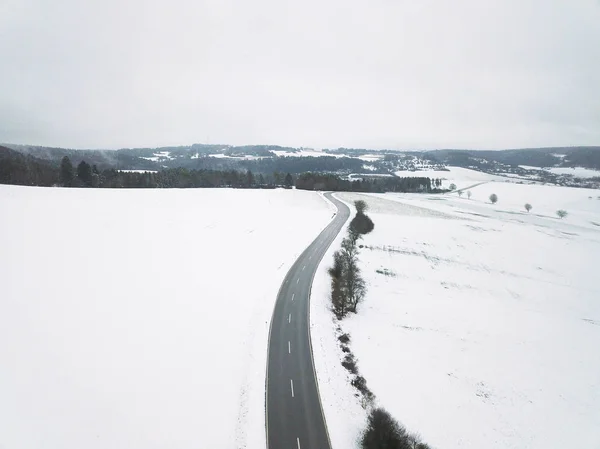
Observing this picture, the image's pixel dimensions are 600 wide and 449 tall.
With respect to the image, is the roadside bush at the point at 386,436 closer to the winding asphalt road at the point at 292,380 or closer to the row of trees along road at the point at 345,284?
the winding asphalt road at the point at 292,380

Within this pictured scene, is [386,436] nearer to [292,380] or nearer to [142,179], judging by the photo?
[292,380]

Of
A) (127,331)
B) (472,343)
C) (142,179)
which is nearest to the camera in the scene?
(127,331)

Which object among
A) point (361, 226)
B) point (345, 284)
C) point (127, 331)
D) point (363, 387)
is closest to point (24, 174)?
point (127, 331)

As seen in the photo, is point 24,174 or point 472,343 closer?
point 472,343

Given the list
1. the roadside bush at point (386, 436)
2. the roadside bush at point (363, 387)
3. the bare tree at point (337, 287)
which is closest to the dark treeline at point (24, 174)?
the bare tree at point (337, 287)

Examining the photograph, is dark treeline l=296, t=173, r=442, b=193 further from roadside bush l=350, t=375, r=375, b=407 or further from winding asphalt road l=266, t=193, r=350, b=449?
roadside bush l=350, t=375, r=375, b=407

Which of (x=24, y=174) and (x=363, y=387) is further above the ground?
(x=24, y=174)
